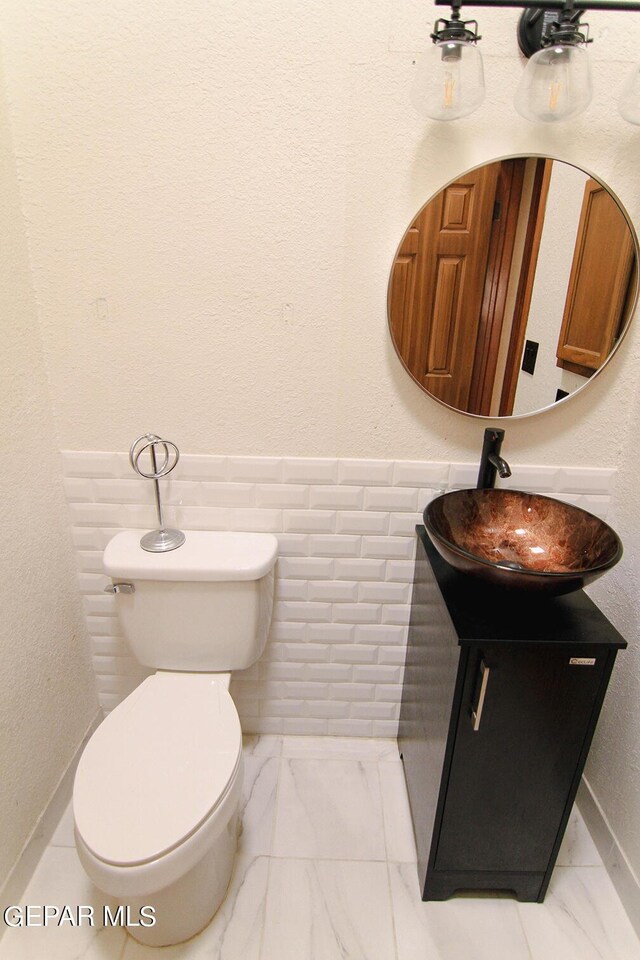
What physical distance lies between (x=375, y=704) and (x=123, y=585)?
88cm

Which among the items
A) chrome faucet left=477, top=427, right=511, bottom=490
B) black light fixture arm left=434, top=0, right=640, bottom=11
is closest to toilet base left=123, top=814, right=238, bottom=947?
chrome faucet left=477, top=427, right=511, bottom=490

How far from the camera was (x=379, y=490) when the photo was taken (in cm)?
142

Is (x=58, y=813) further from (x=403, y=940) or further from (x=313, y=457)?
(x=313, y=457)

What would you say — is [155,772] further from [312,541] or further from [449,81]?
[449,81]

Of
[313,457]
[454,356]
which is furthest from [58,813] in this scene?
[454,356]

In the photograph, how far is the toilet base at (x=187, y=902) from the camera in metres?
1.14

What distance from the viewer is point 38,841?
1.35 metres

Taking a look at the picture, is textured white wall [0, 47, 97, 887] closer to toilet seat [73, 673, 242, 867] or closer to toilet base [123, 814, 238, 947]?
toilet seat [73, 673, 242, 867]

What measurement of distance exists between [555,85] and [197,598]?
1.36 metres

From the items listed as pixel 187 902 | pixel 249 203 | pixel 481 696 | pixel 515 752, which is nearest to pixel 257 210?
pixel 249 203

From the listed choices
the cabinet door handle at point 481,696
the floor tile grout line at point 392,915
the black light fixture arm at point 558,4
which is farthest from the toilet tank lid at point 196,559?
the black light fixture arm at point 558,4

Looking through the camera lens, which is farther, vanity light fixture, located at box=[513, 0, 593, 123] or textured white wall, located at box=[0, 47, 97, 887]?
textured white wall, located at box=[0, 47, 97, 887]

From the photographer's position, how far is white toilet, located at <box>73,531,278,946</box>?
0.98m

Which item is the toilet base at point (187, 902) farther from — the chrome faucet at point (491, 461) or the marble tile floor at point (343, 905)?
the chrome faucet at point (491, 461)
